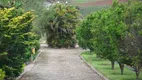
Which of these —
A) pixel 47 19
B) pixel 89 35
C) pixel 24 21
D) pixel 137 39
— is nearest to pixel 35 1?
pixel 89 35

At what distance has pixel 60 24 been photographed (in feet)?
173

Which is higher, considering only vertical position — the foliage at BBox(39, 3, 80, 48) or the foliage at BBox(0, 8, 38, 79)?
the foliage at BBox(0, 8, 38, 79)

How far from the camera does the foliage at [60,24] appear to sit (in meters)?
52.0

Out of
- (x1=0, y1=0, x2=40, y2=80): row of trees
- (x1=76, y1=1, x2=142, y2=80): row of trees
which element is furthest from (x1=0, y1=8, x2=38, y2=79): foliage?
(x1=76, y1=1, x2=142, y2=80): row of trees

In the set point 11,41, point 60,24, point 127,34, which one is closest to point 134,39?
point 127,34

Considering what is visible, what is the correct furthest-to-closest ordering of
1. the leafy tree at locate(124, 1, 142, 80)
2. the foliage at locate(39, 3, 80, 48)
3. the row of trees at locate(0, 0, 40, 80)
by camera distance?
the foliage at locate(39, 3, 80, 48), the row of trees at locate(0, 0, 40, 80), the leafy tree at locate(124, 1, 142, 80)

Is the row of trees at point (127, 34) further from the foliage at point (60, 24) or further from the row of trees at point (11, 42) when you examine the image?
the foliage at point (60, 24)

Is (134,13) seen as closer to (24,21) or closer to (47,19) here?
(24,21)

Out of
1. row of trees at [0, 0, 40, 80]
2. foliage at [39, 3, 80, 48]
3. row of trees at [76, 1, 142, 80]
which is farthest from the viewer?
foliage at [39, 3, 80, 48]

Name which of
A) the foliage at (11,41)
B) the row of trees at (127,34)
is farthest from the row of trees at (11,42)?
the row of trees at (127,34)

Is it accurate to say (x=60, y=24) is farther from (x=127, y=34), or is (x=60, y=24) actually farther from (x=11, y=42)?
(x=127, y=34)

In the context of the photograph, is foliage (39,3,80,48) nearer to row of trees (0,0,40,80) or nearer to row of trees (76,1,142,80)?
row of trees (76,1,142,80)

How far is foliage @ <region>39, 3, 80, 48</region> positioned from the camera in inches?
2046

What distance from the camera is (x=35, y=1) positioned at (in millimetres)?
39031
